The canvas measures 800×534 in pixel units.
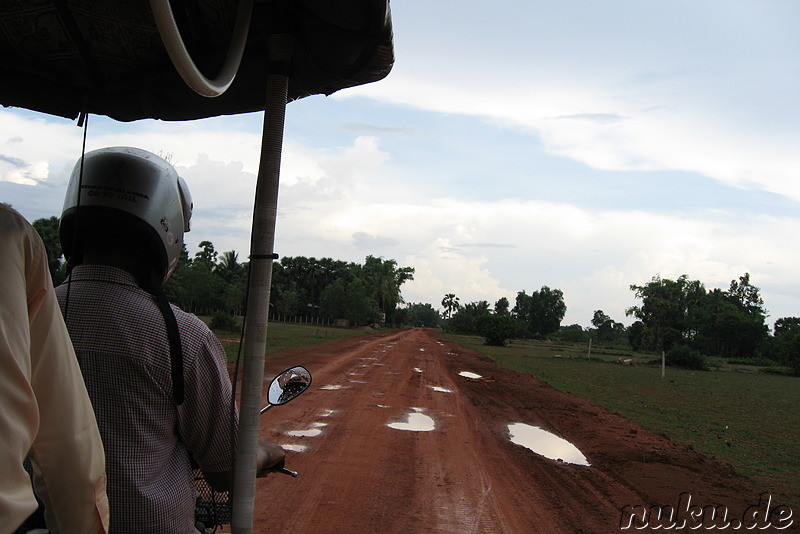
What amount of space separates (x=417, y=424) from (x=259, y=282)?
7.17 m

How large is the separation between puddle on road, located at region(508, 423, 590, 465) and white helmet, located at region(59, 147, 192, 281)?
6641mm

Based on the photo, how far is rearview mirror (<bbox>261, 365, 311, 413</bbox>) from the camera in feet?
6.79

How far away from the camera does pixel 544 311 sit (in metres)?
113

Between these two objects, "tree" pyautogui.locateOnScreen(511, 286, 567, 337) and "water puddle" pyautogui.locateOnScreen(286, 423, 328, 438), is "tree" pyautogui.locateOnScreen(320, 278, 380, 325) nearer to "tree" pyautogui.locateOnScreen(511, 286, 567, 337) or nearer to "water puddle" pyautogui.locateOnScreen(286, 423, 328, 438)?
"tree" pyautogui.locateOnScreen(511, 286, 567, 337)

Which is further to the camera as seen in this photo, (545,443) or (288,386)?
(545,443)

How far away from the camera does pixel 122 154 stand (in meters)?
1.83

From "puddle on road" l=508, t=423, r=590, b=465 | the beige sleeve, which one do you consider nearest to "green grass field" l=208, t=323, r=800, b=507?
"puddle on road" l=508, t=423, r=590, b=465

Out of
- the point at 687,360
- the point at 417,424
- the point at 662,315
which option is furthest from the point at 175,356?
the point at 662,315

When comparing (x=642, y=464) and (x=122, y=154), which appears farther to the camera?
(x=642, y=464)

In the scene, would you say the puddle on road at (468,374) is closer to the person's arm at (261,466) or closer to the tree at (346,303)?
the person's arm at (261,466)

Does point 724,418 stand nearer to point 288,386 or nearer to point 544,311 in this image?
point 288,386

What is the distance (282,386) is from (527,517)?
11.7ft

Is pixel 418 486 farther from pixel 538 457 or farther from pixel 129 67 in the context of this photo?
pixel 129 67

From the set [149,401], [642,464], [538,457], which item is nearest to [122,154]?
[149,401]
